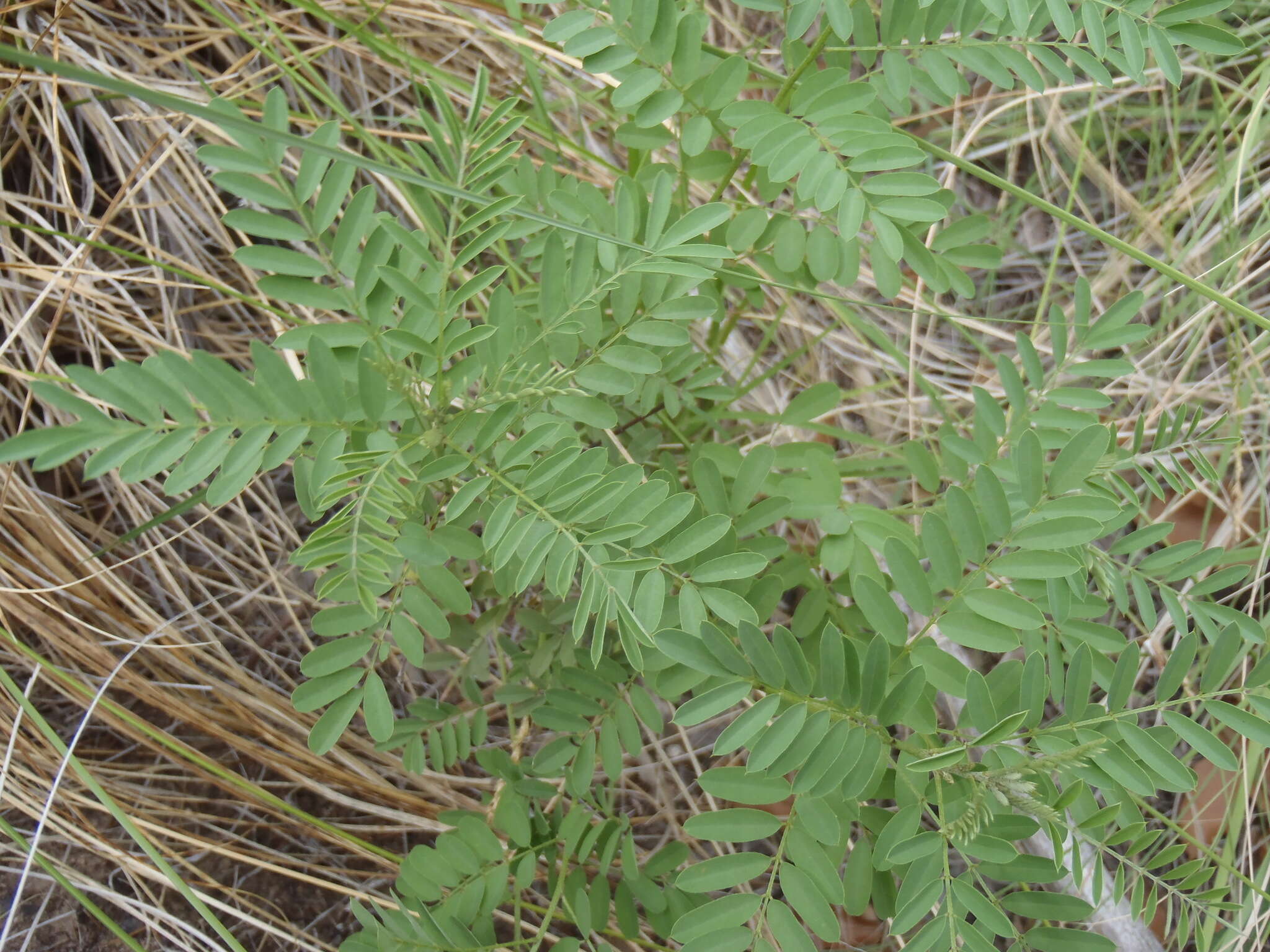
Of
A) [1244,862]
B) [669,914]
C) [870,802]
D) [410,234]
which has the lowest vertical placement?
[1244,862]

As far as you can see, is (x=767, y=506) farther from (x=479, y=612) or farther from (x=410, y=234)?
(x=479, y=612)

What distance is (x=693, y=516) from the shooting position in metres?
1.28

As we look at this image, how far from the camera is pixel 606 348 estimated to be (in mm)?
1156

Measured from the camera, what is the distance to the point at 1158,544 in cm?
198

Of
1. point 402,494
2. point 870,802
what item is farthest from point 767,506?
point 870,802

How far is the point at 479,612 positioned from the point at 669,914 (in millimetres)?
665

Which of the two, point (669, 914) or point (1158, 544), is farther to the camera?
point (1158, 544)

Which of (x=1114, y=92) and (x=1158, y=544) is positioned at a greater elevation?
(x=1114, y=92)

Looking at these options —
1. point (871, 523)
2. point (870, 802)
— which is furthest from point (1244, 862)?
point (871, 523)

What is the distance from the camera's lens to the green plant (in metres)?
0.97

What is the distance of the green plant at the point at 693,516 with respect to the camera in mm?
966

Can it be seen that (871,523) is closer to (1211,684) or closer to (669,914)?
(1211,684)

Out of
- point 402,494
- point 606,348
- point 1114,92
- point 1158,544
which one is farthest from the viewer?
point 1114,92

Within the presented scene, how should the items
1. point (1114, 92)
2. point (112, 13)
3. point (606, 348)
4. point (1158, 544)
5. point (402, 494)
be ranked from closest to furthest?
1. point (402, 494)
2. point (606, 348)
3. point (112, 13)
4. point (1158, 544)
5. point (1114, 92)
